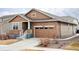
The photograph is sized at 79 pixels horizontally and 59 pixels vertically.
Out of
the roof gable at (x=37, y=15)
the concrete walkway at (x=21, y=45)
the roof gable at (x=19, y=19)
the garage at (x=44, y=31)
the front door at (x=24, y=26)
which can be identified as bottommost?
the concrete walkway at (x=21, y=45)

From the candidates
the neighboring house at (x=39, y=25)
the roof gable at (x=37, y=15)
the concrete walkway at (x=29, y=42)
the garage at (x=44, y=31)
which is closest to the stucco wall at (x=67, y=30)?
the neighboring house at (x=39, y=25)

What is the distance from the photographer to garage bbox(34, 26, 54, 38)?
7.69ft

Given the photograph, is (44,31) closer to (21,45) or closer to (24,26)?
(24,26)

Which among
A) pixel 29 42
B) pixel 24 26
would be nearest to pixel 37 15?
pixel 24 26

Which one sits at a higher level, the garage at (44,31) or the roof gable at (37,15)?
the roof gable at (37,15)

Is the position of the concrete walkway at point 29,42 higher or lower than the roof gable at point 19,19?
lower

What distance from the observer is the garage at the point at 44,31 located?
2344 mm

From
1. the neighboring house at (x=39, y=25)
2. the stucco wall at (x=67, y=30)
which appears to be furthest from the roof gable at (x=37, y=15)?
the stucco wall at (x=67, y=30)

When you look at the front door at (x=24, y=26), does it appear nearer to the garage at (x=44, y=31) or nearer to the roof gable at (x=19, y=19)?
the roof gable at (x=19, y=19)

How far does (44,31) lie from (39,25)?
0.14 meters

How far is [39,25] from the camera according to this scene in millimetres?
2365

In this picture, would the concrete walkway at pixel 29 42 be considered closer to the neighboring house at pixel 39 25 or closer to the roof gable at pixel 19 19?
the neighboring house at pixel 39 25

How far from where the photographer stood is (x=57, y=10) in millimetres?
2422

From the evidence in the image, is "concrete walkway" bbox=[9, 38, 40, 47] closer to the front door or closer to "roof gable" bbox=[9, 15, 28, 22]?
the front door
